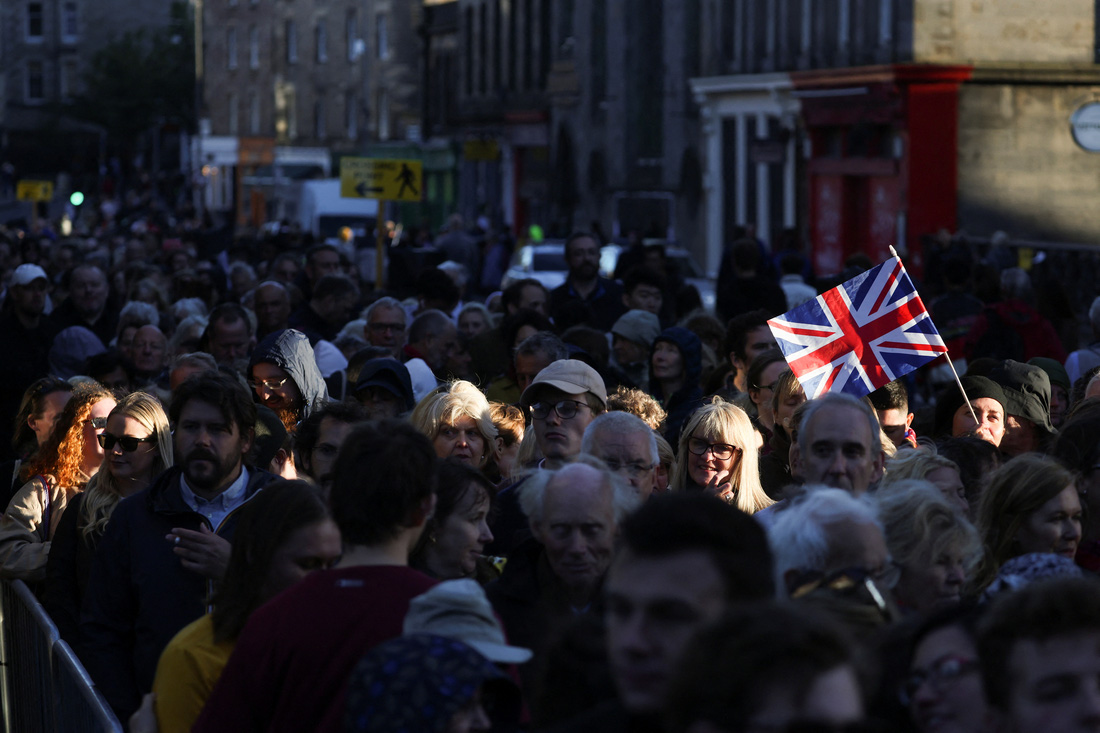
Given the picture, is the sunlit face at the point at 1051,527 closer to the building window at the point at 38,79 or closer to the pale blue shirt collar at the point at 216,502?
the pale blue shirt collar at the point at 216,502

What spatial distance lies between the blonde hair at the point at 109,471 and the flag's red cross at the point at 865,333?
2951mm

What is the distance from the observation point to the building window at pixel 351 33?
220ft

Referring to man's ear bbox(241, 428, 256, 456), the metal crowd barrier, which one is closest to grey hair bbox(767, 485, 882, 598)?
the metal crowd barrier

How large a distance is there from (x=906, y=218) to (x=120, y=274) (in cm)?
1440

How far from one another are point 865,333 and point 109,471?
12.2 feet

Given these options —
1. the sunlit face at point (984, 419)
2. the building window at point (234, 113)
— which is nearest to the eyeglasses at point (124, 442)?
the sunlit face at point (984, 419)

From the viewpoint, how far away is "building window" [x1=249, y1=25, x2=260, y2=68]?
254 ft

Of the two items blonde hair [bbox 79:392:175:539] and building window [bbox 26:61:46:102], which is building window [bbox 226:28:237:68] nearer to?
building window [bbox 26:61:46:102]

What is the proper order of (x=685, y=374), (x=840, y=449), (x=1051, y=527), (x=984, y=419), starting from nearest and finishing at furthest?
(x=1051, y=527) < (x=840, y=449) < (x=984, y=419) < (x=685, y=374)

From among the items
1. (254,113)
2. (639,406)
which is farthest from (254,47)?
(639,406)

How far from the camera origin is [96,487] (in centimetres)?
669

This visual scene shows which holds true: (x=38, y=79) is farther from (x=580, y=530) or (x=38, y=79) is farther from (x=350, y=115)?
(x=580, y=530)

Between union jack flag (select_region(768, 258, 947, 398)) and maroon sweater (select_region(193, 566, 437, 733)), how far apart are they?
4.34 meters

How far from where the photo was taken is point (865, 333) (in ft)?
28.0
